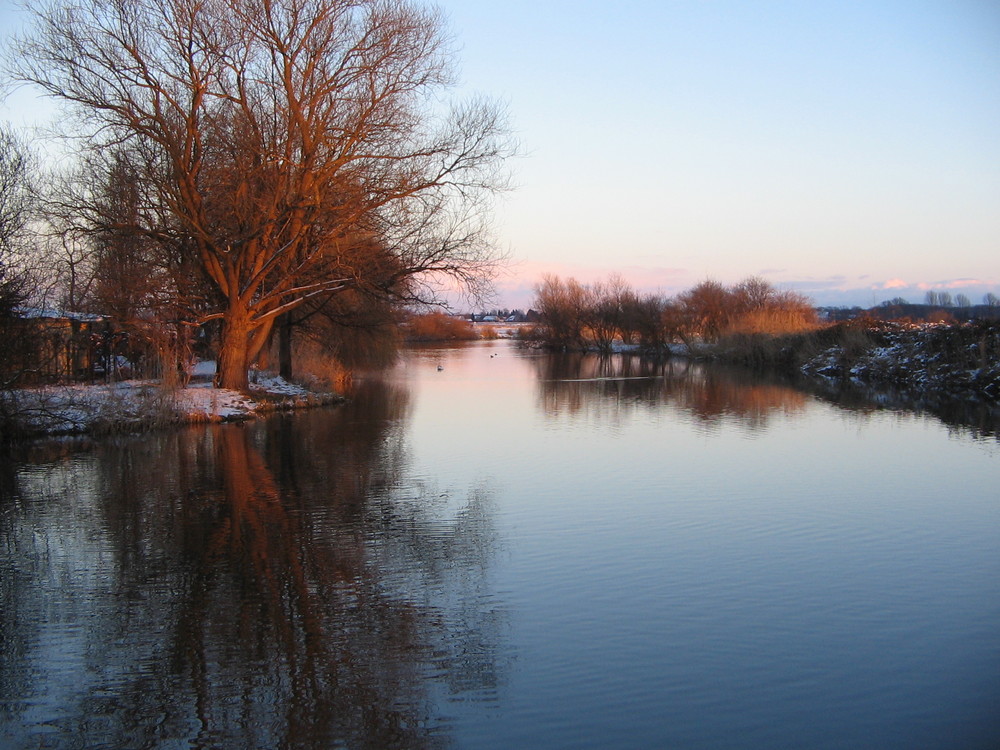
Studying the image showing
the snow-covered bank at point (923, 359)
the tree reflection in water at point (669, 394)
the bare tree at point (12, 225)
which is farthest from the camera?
the snow-covered bank at point (923, 359)

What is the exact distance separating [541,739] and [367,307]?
22.2 meters

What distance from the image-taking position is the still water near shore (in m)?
5.13

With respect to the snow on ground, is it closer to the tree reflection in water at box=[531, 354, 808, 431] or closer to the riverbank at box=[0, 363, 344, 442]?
the riverbank at box=[0, 363, 344, 442]

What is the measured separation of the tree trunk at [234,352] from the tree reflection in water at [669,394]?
767 centimetres

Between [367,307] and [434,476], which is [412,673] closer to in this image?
[434,476]

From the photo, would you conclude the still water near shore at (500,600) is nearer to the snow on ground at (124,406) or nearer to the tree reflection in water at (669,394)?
the snow on ground at (124,406)

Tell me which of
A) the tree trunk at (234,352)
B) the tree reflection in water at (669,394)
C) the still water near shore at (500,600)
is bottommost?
the still water near shore at (500,600)

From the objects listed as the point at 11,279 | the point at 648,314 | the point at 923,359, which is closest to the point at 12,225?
the point at 11,279

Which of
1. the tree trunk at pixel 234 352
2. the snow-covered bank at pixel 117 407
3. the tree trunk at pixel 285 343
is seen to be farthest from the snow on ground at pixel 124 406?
the tree trunk at pixel 285 343

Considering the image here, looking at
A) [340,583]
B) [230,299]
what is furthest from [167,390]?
[340,583]

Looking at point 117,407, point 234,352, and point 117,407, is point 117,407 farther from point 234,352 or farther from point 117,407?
→ point 234,352

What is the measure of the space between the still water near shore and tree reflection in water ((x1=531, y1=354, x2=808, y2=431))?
694 centimetres

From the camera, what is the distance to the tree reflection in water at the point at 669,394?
21.7 meters

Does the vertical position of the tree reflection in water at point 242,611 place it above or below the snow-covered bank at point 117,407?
below
